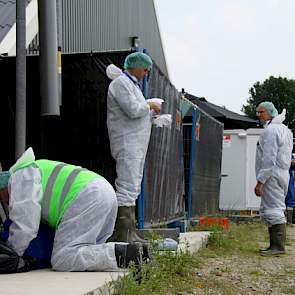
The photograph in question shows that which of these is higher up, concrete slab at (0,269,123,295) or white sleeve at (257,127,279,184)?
white sleeve at (257,127,279,184)

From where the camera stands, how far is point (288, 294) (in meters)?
5.00

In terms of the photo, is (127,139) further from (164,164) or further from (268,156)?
(268,156)

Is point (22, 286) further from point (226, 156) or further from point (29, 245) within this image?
point (226, 156)

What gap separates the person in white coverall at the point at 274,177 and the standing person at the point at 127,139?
7.47 ft

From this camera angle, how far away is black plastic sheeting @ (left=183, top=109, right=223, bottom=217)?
9258 mm

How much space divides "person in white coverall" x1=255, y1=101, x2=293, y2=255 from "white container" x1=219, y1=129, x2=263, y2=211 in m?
6.23

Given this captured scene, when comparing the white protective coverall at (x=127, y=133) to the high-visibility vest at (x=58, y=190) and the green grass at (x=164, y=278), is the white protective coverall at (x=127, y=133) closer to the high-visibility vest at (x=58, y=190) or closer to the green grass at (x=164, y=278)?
the green grass at (x=164, y=278)

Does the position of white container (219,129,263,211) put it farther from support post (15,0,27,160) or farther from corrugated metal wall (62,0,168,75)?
support post (15,0,27,160)

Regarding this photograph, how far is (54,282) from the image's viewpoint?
12.6ft

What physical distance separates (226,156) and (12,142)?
842 cm

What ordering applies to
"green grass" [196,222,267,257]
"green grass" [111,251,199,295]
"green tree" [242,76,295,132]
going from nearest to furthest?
"green grass" [111,251,199,295] < "green grass" [196,222,267,257] < "green tree" [242,76,295,132]

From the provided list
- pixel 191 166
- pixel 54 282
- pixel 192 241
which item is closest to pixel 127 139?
pixel 54 282

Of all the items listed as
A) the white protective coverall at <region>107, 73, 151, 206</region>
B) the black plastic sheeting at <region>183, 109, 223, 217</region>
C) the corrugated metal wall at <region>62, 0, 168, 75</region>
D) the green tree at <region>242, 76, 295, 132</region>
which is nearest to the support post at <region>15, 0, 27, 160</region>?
the white protective coverall at <region>107, 73, 151, 206</region>

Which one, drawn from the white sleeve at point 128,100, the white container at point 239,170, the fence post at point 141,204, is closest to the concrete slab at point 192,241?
the fence post at point 141,204
